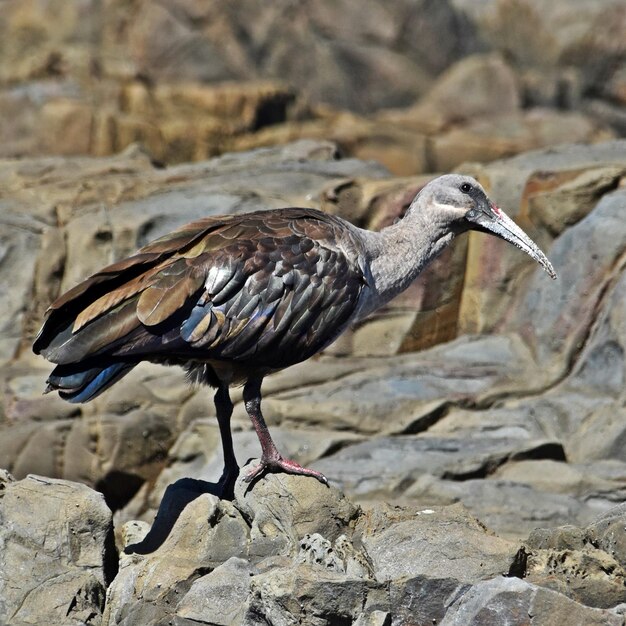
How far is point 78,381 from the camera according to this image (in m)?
6.99

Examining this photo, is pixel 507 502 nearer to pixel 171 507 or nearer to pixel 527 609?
pixel 171 507

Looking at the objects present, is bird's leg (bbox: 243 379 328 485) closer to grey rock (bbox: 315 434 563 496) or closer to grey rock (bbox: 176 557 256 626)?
grey rock (bbox: 176 557 256 626)

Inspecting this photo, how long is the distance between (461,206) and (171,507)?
2285 millimetres

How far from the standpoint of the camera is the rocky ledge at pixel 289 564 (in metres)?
6.26

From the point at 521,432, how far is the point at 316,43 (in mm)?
15154

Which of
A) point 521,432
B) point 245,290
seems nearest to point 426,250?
point 245,290

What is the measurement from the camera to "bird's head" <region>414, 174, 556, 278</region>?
8.06 m

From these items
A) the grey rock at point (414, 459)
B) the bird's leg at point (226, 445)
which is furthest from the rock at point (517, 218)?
the bird's leg at point (226, 445)

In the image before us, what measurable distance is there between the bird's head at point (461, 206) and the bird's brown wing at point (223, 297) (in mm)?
594

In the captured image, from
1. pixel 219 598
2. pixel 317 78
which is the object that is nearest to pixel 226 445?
pixel 219 598

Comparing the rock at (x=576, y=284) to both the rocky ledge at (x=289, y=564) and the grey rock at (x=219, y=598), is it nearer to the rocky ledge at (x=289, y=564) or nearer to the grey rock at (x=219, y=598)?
the rocky ledge at (x=289, y=564)

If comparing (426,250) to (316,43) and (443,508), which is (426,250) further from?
(316,43)

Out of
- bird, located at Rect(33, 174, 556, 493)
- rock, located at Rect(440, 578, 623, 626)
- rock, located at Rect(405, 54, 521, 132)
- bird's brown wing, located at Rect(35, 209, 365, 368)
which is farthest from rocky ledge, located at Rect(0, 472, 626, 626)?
rock, located at Rect(405, 54, 521, 132)

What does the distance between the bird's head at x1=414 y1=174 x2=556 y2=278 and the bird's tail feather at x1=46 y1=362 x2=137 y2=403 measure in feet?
6.98
